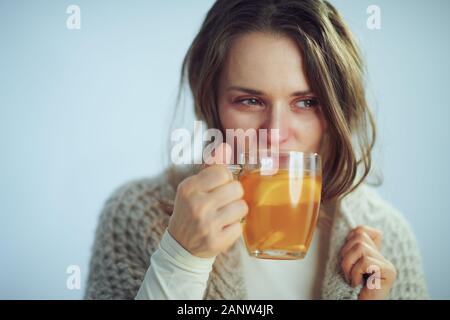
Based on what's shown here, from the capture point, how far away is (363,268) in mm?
1222

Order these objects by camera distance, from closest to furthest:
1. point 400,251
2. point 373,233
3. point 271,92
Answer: point 271,92 → point 373,233 → point 400,251

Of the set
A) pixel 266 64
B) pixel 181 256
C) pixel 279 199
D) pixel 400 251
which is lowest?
pixel 400 251

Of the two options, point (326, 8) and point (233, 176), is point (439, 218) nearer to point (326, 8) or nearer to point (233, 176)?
point (326, 8)

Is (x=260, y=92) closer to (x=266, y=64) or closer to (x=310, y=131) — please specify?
(x=266, y=64)

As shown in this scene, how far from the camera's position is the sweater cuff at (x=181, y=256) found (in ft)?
3.13

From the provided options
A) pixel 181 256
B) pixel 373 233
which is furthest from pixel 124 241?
pixel 373 233

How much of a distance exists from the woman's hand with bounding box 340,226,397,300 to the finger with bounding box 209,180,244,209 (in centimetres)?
47

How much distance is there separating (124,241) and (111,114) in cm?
43

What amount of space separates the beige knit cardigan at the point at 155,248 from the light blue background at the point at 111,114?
18 centimetres

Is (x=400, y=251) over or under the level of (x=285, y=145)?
under

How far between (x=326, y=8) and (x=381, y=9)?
0.84 ft
